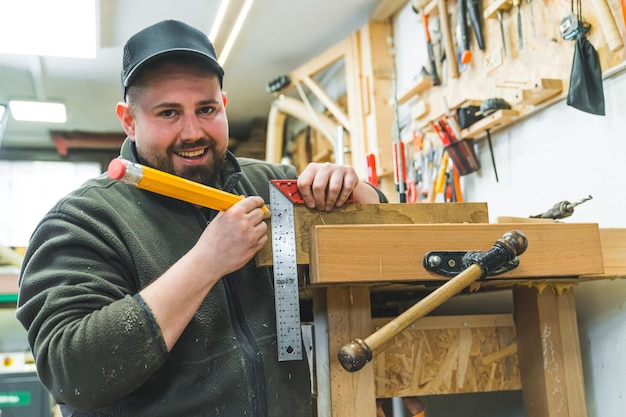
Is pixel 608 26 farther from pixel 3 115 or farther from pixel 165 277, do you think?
pixel 3 115

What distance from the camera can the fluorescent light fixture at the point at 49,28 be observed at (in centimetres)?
Result: 299

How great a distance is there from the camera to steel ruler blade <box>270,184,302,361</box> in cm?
104

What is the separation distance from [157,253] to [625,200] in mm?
1068

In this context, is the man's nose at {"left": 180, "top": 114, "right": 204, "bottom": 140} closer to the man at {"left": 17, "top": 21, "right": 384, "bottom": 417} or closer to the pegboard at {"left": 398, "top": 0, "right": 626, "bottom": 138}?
the man at {"left": 17, "top": 21, "right": 384, "bottom": 417}

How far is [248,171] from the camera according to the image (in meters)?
1.50

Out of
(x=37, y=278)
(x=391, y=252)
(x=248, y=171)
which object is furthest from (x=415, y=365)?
(x=37, y=278)

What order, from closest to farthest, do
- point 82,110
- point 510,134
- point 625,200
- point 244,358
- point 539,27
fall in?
point 244,358, point 625,200, point 539,27, point 510,134, point 82,110

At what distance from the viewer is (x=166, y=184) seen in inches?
37.4

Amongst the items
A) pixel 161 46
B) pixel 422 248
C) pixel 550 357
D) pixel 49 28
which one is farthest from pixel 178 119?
pixel 49 28

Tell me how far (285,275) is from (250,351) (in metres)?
0.18

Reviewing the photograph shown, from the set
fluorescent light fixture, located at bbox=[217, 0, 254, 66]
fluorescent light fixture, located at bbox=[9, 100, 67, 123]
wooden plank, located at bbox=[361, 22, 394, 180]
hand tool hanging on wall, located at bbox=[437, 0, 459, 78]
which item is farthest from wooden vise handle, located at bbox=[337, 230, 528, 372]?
fluorescent light fixture, located at bbox=[9, 100, 67, 123]

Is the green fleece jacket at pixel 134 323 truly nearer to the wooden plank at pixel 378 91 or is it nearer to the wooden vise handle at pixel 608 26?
the wooden vise handle at pixel 608 26

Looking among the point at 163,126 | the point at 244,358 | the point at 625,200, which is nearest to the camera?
the point at 244,358

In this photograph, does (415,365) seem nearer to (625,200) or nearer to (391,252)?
(391,252)
